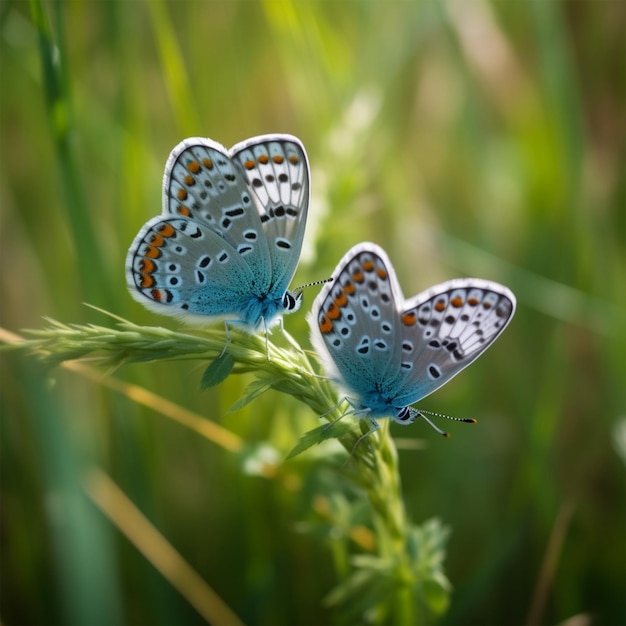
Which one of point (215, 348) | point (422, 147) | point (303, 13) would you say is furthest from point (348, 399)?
point (422, 147)

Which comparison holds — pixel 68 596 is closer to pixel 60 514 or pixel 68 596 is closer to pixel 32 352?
pixel 60 514

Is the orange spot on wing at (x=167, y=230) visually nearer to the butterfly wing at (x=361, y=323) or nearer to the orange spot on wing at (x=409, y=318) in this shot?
the butterfly wing at (x=361, y=323)

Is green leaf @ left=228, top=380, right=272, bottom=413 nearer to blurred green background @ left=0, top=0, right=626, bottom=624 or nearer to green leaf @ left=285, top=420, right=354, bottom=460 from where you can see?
green leaf @ left=285, top=420, right=354, bottom=460

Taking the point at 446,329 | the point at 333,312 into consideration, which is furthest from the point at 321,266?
the point at 446,329

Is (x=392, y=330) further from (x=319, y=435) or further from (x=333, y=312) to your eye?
(x=319, y=435)

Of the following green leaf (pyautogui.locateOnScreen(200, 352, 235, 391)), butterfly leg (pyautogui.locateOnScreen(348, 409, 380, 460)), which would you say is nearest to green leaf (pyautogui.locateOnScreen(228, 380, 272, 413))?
green leaf (pyautogui.locateOnScreen(200, 352, 235, 391))
